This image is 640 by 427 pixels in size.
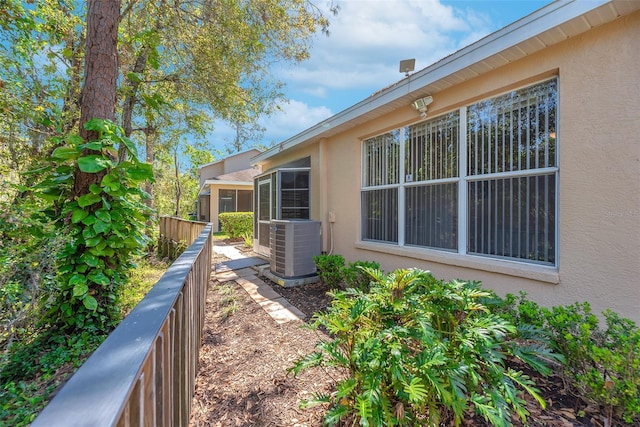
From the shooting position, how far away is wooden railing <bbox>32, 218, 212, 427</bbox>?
0.67 metres

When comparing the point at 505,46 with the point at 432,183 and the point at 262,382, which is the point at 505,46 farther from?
the point at 262,382

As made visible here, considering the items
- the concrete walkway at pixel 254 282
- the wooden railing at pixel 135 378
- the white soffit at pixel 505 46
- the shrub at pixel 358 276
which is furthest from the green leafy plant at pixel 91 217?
the white soffit at pixel 505 46

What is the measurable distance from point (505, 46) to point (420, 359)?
3.21 meters

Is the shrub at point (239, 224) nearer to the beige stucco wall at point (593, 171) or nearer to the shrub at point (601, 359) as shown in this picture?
the beige stucco wall at point (593, 171)

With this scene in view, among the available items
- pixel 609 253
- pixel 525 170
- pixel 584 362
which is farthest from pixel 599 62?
pixel 584 362

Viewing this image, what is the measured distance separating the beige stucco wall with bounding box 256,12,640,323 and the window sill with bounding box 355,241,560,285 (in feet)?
0.04

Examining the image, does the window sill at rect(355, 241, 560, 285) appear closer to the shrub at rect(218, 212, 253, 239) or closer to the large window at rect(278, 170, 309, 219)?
the large window at rect(278, 170, 309, 219)

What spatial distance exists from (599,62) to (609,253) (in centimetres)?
177

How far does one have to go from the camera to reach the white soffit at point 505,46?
2.48m

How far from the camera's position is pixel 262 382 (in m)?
2.73

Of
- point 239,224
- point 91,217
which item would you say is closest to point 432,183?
point 91,217

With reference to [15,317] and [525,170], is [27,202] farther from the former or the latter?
[525,170]

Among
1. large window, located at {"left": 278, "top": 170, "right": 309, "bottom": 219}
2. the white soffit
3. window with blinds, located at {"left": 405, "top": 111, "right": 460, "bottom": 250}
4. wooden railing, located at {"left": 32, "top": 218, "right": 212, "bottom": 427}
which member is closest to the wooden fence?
large window, located at {"left": 278, "top": 170, "right": 309, "bottom": 219}

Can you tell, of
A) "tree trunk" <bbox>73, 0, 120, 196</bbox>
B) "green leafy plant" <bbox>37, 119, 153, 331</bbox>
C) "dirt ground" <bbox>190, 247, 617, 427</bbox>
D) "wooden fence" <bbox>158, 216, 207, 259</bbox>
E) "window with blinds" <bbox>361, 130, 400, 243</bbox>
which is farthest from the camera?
"wooden fence" <bbox>158, 216, 207, 259</bbox>
